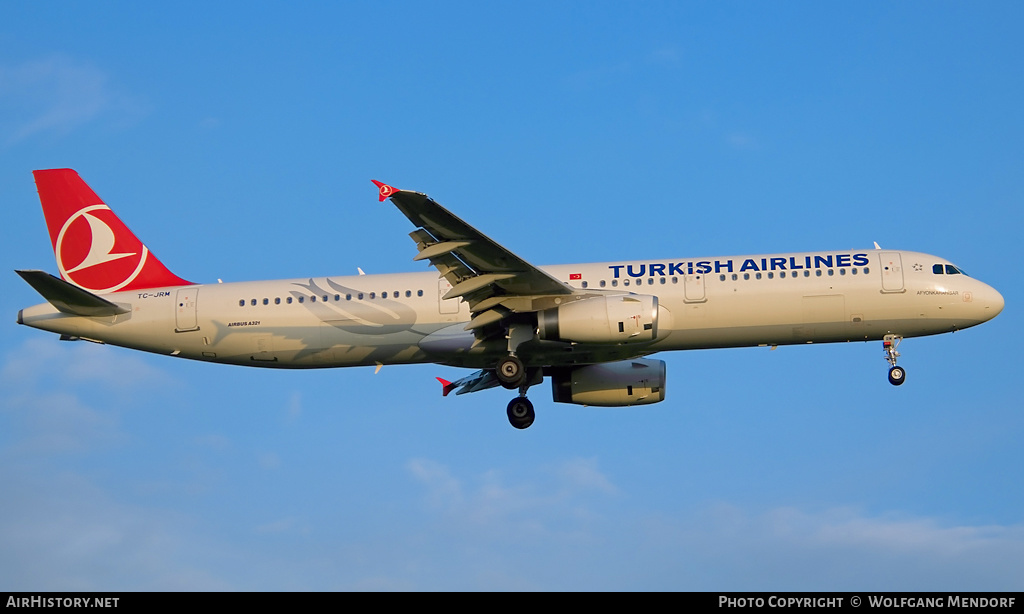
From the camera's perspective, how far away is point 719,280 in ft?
122

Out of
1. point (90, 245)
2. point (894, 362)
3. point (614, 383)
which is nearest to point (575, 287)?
point (614, 383)

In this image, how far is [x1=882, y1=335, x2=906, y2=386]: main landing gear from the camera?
37.8m

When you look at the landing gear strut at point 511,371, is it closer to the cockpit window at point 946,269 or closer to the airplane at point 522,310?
the airplane at point 522,310

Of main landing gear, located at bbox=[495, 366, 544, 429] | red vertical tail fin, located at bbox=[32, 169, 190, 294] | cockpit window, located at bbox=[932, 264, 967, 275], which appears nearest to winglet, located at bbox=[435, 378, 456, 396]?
main landing gear, located at bbox=[495, 366, 544, 429]

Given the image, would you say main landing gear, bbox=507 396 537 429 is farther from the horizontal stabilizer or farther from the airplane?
the horizontal stabilizer

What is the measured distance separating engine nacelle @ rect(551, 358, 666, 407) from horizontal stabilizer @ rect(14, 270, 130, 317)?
15.7 m

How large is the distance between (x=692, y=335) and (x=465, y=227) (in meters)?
8.88

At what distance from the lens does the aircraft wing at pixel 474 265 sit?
32.2m

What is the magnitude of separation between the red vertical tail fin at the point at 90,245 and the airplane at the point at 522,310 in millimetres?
113

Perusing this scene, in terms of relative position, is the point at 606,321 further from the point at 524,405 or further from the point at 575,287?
the point at 524,405

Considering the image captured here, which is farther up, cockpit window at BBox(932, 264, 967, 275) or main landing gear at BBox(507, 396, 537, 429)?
cockpit window at BBox(932, 264, 967, 275)

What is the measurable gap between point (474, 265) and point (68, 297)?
44.9 feet
